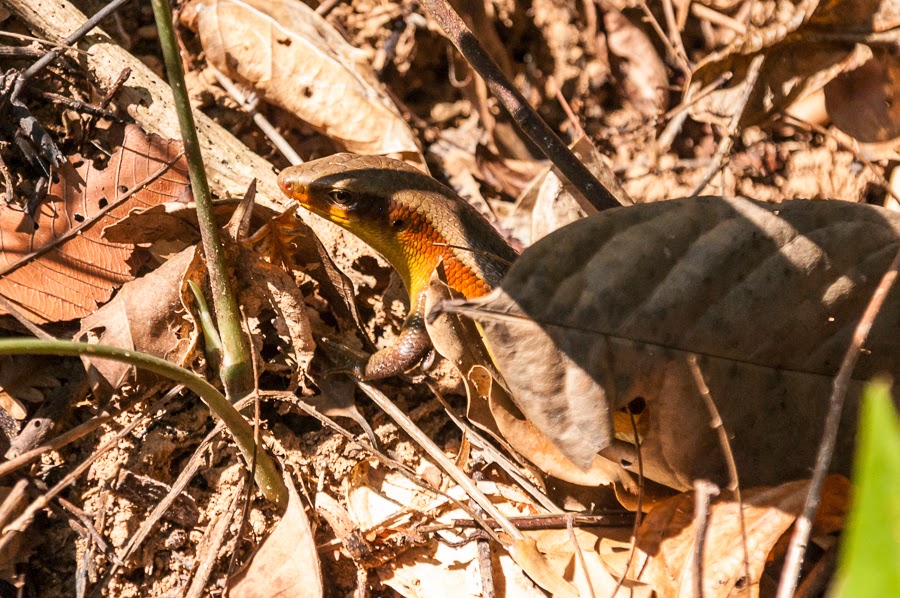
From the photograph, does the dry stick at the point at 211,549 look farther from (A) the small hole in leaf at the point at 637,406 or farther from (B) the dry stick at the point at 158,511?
(A) the small hole in leaf at the point at 637,406

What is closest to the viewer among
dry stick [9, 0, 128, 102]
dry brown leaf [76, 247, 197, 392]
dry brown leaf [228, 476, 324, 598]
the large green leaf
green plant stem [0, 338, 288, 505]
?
the large green leaf

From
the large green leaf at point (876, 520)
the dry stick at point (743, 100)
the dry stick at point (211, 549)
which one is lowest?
the large green leaf at point (876, 520)

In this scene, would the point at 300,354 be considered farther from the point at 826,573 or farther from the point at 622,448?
the point at 826,573

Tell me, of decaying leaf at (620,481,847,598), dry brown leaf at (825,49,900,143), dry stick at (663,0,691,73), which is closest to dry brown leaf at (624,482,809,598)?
decaying leaf at (620,481,847,598)

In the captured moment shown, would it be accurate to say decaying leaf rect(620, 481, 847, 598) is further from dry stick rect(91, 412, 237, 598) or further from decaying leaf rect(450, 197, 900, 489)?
dry stick rect(91, 412, 237, 598)

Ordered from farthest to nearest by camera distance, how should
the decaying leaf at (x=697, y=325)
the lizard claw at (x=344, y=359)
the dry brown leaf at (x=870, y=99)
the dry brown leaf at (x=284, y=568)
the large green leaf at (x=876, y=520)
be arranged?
1. the dry brown leaf at (x=870, y=99)
2. the lizard claw at (x=344, y=359)
3. the dry brown leaf at (x=284, y=568)
4. the decaying leaf at (x=697, y=325)
5. the large green leaf at (x=876, y=520)

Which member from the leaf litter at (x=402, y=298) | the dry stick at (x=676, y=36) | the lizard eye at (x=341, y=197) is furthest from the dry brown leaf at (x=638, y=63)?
the lizard eye at (x=341, y=197)

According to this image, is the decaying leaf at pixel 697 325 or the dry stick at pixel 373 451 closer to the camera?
the decaying leaf at pixel 697 325

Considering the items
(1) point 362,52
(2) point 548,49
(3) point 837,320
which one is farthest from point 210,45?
(3) point 837,320
